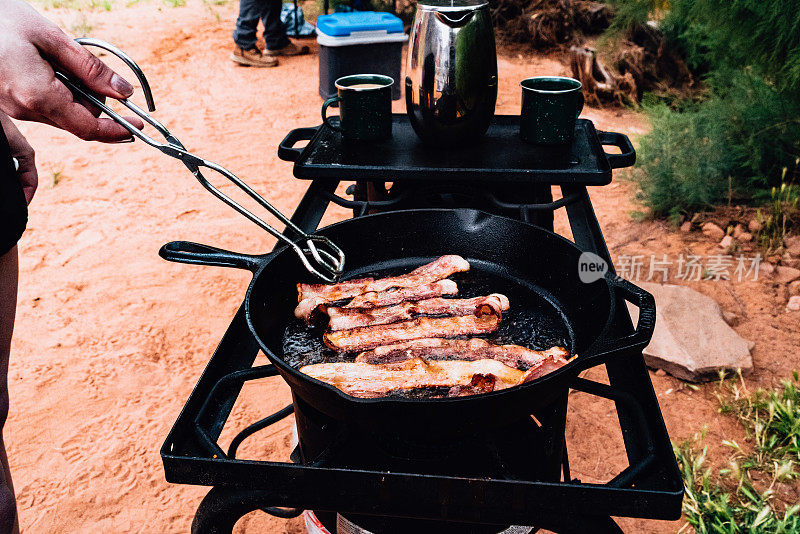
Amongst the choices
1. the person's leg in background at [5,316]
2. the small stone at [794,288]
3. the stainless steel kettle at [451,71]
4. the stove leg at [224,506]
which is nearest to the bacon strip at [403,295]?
the stove leg at [224,506]

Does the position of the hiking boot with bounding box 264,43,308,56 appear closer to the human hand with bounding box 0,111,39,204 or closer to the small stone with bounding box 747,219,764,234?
the small stone with bounding box 747,219,764,234

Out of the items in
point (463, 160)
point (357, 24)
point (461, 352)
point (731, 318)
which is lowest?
point (731, 318)

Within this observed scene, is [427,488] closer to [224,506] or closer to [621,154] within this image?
[224,506]

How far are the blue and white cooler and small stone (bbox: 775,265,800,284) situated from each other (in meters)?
3.82

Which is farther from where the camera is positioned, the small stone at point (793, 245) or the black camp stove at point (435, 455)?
the small stone at point (793, 245)

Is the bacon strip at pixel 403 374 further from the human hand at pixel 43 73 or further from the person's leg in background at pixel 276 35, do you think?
the person's leg in background at pixel 276 35

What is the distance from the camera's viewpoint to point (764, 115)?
4.32 metres

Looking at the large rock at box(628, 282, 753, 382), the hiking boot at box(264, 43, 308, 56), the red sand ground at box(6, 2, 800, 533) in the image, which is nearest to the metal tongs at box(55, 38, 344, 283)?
the red sand ground at box(6, 2, 800, 533)

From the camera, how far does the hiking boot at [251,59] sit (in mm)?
7941

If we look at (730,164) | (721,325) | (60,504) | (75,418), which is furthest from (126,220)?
(730,164)

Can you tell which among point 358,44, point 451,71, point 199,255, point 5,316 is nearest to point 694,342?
point 451,71

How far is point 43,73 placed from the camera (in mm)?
1252

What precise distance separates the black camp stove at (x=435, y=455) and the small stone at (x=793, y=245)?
2.49m

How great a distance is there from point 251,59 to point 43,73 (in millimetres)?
7159
